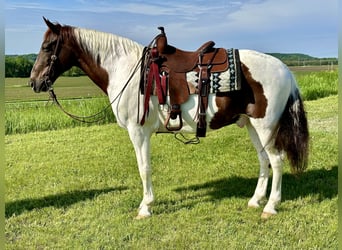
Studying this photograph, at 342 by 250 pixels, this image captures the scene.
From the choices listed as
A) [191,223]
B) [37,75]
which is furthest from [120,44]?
[191,223]

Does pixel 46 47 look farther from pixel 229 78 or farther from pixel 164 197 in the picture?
pixel 164 197

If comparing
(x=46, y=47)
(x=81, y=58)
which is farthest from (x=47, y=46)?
(x=81, y=58)

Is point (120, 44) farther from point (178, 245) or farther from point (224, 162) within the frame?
point (224, 162)

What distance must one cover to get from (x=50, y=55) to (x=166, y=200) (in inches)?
79.9

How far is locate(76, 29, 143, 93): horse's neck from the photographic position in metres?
3.55

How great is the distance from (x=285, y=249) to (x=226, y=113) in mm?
1348

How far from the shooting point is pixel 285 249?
9.89ft

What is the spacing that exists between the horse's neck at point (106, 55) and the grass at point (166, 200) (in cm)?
149

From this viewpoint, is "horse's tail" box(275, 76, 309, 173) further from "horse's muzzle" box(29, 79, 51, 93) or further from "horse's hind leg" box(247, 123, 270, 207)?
"horse's muzzle" box(29, 79, 51, 93)

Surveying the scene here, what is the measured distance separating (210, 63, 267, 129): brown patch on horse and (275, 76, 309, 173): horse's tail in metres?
0.26

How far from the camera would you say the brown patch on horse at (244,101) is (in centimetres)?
338

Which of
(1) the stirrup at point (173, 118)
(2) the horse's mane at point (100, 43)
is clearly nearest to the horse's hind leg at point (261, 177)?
(1) the stirrup at point (173, 118)

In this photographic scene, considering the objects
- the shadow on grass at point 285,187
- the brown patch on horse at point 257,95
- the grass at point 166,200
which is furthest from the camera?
the shadow on grass at point 285,187

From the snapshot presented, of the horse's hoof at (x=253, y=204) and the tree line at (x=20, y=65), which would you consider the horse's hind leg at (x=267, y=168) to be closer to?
the horse's hoof at (x=253, y=204)
